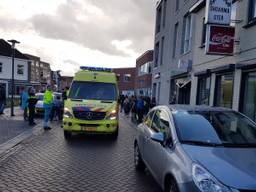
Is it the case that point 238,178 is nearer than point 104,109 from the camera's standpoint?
Yes

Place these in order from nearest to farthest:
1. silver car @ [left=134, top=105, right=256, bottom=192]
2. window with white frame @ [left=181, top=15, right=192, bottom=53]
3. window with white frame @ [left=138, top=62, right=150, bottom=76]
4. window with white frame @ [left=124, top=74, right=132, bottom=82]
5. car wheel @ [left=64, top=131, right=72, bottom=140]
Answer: silver car @ [left=134, top=105, right=256, bottom=192], car wheel @ [left=64, top=131, right=72, bottom=140], window with white frame @ [left=181, top=15, right=192, bottom=53], window with white frame @ [left=138, top=62, right=150, bottom=76], window with white frame @ [left=124, top=74, right=132, bottom=82]

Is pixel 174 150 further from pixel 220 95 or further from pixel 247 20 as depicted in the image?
pixel 220 95

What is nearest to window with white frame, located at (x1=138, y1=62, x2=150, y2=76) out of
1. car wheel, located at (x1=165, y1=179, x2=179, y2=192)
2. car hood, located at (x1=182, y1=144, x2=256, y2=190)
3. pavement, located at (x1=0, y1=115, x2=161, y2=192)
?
pavement, located at (x1=0, y1=115, x2=161, y2=192)

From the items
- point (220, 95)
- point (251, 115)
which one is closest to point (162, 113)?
point (251, 115)

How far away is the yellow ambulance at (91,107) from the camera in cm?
1159

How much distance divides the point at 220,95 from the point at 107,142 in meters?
5.09

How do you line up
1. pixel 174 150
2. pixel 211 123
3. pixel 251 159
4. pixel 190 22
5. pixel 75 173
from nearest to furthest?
1. pixel 251 159
2. pixel 174 150
3. pixel 211 123
4. pixel 75 173
5. pixel 190 22

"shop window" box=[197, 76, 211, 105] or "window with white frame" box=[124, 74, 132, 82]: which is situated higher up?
"window with white frame" box=[124, 74, 132, 82]

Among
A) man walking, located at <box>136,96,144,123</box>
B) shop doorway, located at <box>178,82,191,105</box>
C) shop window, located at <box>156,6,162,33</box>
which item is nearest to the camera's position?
shop doorway, located at <box>178,82,191,105</box>

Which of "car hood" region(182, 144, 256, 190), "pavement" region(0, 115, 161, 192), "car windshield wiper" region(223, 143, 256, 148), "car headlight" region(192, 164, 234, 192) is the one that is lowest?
"pavement" region(0, 115, 161, 192)

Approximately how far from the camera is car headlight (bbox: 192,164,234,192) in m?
3.60

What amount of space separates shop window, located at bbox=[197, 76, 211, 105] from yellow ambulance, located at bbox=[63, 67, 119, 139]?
4.31 m

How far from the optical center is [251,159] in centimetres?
420

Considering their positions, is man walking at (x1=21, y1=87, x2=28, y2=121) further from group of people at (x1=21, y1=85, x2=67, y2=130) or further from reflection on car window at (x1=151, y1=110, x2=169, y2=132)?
reflection on car window at (x1=151, y1=110, x2=169, y2=132)
